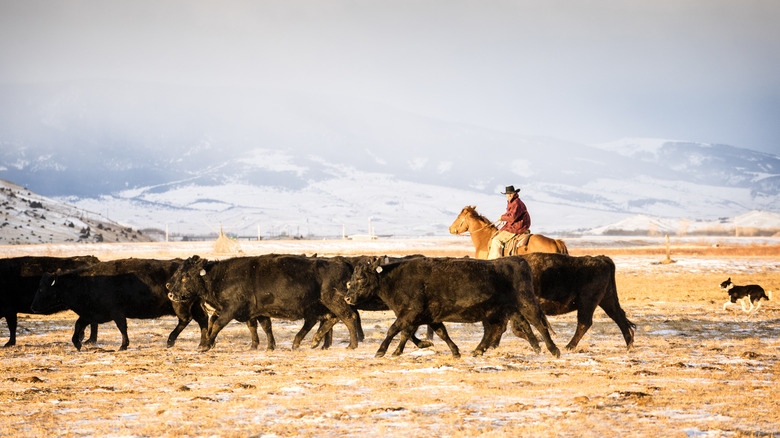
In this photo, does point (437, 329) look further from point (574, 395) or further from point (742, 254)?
point (742, 254)

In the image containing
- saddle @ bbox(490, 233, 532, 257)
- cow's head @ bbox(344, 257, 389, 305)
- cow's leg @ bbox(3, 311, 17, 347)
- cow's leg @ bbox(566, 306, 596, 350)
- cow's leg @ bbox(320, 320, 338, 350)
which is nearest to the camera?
cow's head @ bbox(344, 257, 389, 305)

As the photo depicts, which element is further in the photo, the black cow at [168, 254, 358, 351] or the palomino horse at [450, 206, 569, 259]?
the palomino horse at [450, 206, 569, 259]

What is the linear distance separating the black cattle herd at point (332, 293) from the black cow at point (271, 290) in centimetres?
2

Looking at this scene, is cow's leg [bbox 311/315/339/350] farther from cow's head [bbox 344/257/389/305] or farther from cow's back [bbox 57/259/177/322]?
cow's back [bbox 57/259/177/322]

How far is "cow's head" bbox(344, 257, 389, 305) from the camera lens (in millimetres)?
12680

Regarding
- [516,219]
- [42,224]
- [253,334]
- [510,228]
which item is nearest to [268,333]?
[253,334]

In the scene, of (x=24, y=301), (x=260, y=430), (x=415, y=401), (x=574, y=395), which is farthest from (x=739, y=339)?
(x=24, y=301)

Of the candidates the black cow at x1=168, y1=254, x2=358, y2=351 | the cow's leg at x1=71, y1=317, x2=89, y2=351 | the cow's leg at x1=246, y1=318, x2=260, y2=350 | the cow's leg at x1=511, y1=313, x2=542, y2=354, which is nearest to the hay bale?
the cow's leg at x1=71, y1=317, x2=89, y2=351

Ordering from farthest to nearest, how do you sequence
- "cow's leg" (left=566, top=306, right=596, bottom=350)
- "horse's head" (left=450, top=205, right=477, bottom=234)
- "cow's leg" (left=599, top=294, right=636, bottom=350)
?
"horse's head" (left=450, top=205, right=477, bottom=234) < "cow's leg" (left=599, top=294, right=636, bottom=350) < "cow's leg" (left=566, top=306, right=596, bottom=350)

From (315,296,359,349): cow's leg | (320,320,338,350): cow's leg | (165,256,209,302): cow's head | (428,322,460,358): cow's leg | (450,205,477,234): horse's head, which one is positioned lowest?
(320,320,338,350): cow's leg

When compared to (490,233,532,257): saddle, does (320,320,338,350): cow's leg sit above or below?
below

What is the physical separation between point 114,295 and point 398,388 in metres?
6.61

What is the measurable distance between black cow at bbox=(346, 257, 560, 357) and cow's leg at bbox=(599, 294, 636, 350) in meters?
1.74

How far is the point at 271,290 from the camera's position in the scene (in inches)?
531
